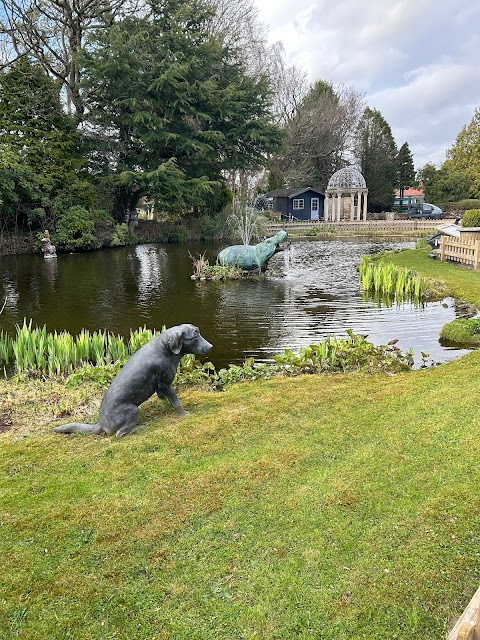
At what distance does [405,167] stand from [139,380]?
54.4 meters

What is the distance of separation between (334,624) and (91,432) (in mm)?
3080

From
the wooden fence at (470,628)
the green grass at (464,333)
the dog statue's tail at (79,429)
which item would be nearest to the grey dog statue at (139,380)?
the dog statue's tail at (79,429)

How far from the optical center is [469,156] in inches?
2069

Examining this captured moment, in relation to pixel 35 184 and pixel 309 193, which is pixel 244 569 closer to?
pixel 35 184

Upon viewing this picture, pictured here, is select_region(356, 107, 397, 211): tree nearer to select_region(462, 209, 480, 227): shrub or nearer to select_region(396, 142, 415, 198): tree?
select_region(396, 142, 415, 198): tree

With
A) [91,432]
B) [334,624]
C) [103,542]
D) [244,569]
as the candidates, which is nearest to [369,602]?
[334,624]

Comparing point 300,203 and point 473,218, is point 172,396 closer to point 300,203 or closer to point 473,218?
point 473,218

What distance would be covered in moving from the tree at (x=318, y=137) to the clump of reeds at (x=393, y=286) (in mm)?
37239

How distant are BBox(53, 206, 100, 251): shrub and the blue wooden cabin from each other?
22.1 m

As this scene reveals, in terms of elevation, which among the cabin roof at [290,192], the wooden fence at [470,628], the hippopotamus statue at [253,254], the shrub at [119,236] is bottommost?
the wooden fence at [470,628]

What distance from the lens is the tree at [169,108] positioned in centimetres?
2695

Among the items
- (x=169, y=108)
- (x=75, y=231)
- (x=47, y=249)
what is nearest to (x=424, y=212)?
(x=169, y=108)

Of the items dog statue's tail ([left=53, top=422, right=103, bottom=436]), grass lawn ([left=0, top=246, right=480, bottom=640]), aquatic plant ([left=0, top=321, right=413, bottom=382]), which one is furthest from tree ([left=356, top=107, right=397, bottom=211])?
dog statue's tail ([left=53, top=422, right=103, bottom=436])

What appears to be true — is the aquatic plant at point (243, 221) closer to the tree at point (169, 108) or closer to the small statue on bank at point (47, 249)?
the tree at point (169, 108)
